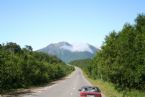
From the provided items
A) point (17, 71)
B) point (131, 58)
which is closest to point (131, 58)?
point (131, 58)

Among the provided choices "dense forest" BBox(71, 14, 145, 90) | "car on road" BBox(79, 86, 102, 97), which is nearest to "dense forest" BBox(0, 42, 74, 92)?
"car on road" BBox(79, 86, 102, 97)

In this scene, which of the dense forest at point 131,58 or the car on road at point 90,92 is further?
the dense forest at point 131,58

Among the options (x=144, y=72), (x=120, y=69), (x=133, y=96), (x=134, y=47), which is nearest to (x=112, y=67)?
(x=120, y=69)

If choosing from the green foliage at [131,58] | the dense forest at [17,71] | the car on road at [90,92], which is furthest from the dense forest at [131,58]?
the dense forest at [17,71]

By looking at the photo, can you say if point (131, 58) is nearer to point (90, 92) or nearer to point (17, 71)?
point (90, 92)

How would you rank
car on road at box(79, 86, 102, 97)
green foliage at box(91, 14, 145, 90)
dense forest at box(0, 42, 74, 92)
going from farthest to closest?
dense forest at box(0, 42, 74, 92) < green foliage at box(91, 14, 145, 90) < car on road at box(79, 86, 102, 97)

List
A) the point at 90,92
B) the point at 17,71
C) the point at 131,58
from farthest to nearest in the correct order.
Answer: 1. the point at 17,71
2. the point at 131,58
3. the point at 90,92

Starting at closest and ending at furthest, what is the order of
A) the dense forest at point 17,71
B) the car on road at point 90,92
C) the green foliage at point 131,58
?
the car on road at point 90,92 < the green foliage at point 131,58 < the dense forest at point 17,71

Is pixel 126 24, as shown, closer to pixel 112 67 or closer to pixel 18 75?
pixel 112 67

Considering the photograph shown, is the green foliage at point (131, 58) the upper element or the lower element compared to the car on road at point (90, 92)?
upper

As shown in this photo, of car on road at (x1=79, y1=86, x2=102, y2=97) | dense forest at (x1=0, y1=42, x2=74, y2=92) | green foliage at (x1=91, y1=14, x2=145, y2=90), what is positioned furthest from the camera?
dense forest at (x1=0, y1=42, x2=74, y2=92)

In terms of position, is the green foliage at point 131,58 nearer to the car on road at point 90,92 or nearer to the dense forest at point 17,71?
the car on road at point 90,92

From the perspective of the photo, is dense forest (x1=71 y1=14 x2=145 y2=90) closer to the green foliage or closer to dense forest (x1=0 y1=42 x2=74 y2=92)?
the green foliage

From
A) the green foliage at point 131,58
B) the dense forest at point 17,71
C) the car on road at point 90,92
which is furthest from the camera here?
the dense forest at point 17,71
